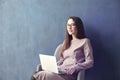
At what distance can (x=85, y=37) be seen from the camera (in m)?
2.98

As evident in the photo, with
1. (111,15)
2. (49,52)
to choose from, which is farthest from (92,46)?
(49,52)

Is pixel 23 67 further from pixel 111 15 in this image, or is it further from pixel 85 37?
pixel 111 15

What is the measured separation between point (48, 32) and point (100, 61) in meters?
0.78

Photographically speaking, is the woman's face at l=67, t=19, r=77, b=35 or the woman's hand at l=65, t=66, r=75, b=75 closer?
the woman's hand at l=65, t=66, r=75, b=75

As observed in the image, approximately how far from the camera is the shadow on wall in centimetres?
298

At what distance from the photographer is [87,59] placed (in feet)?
9.20

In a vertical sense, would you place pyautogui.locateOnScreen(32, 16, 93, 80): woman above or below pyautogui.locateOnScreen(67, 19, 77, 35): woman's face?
below

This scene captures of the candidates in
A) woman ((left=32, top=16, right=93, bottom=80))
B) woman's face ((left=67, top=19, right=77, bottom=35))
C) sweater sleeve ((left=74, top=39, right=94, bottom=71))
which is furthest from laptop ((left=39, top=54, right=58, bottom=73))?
woman's face ((left=67, top=19, right=77, bottom=35))

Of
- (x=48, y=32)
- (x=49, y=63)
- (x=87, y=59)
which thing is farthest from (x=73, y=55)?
(x=48, y=32)

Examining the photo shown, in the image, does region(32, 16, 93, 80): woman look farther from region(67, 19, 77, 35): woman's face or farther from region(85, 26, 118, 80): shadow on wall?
region(85, 26, 118, 80): shadow on wall

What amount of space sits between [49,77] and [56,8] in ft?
3.35

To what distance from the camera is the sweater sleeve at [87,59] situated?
2.75 m

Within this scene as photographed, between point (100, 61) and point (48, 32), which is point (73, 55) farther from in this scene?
point (48, 32)

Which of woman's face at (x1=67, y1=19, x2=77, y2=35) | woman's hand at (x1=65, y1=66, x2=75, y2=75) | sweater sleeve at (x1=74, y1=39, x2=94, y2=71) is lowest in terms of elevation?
woman's hand at (x1=65, y1=66, x2=75, y2=75)
